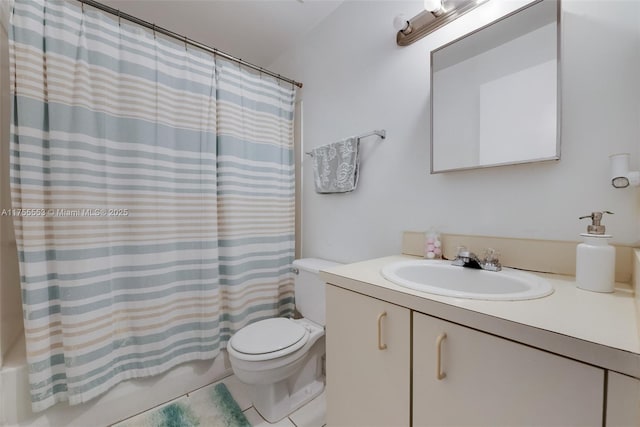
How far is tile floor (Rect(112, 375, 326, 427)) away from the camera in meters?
1.24

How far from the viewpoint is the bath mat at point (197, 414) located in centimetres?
124

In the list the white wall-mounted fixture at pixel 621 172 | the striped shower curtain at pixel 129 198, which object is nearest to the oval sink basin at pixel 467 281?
the white wall-mounted fixture at pixel 621 172

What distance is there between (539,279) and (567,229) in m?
0.24

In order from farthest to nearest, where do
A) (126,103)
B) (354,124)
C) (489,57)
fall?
(354,124) → (126,103) → (489,57)

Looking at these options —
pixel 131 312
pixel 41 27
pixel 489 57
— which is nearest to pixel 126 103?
pixel 41 27

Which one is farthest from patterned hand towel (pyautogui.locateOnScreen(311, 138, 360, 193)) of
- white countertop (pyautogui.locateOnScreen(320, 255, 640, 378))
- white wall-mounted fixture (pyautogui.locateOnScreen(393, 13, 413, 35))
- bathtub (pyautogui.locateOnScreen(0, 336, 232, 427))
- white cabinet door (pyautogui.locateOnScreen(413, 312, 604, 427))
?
bathtub (pyautogui.locateOnScreen(0, 336, 232, 427))

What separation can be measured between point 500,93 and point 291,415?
180 cm

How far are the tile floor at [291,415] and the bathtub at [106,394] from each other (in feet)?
0.22

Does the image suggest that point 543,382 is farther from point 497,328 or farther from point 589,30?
point 589,30

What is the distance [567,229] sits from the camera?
2.78ft

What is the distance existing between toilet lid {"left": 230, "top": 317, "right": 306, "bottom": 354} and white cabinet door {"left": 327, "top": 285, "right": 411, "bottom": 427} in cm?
34

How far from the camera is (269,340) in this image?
1.24 meters

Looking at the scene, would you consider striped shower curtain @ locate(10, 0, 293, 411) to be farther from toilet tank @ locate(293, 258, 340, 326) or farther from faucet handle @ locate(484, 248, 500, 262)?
faucet handle @ locate(484, 248, 500, 262)

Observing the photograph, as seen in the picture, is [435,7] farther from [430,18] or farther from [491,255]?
[491,255]
